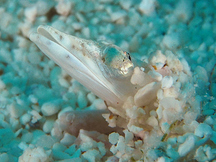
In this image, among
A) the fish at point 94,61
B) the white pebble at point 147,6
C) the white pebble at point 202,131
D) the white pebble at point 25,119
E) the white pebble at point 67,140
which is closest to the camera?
the white pebble at point 202,131

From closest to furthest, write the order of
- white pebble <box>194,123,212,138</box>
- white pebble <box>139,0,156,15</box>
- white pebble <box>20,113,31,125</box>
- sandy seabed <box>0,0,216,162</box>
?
white pebble <box>194,123,212,138</box>
sandy seabed <box>0,0,216,162</box>
white pebble <box>20,113,31,125</box>
white pebble <box>139,0,156,15</box>

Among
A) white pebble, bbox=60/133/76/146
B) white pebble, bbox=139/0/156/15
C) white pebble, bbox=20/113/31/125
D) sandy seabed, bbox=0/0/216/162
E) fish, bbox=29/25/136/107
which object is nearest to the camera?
sandy seabed, bbox=0/0/216/162

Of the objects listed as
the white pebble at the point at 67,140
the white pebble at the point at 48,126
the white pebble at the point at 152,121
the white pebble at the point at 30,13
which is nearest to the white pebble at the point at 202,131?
the white pebble at the point at 152,121

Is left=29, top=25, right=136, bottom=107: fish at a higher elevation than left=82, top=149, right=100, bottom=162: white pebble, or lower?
higher

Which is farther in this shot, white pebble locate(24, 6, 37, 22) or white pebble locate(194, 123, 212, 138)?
white pebble locate(24, 6, 37, 22)

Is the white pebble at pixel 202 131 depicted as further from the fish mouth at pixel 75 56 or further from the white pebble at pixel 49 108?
the white pebble at pixel 49 108

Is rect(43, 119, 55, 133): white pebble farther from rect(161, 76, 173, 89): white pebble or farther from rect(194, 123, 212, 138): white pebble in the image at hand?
rect(194, 123, 212, 138): white pebble

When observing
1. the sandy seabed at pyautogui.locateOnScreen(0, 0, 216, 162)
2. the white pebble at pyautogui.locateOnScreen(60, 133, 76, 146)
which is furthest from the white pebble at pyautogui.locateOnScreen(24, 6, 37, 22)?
the white pebble at pyautogui.locateOnScreen(60, 133, 76, 146)

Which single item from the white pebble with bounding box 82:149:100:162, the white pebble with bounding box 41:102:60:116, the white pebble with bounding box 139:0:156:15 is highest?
the white pebble with bounding box 139:0:156:15

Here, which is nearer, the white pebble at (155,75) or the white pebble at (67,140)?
the white pebble at (155,75)
